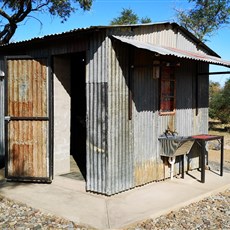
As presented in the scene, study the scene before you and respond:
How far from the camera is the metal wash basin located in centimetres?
632

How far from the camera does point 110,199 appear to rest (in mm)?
5469

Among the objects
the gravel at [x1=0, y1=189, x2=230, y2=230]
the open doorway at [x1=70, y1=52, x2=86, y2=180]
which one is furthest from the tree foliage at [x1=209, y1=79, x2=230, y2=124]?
the gravel at [x1=0, y1=189, x2=230, y2=230]

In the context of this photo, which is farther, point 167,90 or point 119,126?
point 167,90

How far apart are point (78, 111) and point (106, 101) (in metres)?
3.15

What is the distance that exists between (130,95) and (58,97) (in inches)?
68.3

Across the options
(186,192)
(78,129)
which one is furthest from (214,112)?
(186,192)

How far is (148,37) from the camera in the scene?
6344 millimetres

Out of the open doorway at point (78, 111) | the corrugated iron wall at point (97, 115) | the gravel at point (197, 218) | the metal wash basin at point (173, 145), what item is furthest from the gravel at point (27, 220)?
the open doorway at point (78, 111)

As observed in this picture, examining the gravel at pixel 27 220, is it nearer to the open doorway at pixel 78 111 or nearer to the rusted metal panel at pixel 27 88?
the rusted metal panel at pixel 27 88

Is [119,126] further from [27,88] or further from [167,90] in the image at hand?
[27,88]

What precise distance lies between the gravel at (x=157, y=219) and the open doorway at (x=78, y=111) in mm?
3143

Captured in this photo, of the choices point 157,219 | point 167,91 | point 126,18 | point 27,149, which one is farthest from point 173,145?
point 126,18

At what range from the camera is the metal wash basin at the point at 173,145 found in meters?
6.32

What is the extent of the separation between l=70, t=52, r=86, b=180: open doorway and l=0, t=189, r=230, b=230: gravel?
314 cm
